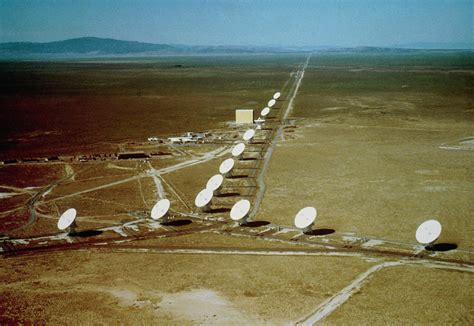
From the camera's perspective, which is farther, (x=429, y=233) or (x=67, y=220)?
(x=67, y=220)

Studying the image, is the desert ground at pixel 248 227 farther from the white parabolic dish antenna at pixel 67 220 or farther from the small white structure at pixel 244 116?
the small white structure at pixel 244 116

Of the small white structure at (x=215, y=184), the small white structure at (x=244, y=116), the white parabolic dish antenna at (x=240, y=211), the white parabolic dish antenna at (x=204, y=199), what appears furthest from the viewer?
the small white structure at (x=244, y=116)

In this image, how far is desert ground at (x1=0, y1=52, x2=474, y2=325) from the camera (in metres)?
27.2

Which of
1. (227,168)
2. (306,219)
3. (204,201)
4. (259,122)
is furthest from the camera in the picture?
(259,122)

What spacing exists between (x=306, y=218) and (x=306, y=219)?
4.6 inches

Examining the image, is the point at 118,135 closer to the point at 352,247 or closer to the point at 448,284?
the point at 352,247

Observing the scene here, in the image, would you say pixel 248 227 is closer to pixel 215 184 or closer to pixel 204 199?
pixel 204 199

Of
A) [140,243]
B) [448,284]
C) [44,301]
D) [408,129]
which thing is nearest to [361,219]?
[448,284]

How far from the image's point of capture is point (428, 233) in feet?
108

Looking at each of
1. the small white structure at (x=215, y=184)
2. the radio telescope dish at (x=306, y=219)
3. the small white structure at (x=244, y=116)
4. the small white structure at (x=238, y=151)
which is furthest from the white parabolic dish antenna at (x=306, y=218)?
the small white structure at (x=244, y=116)

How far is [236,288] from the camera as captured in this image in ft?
95.3

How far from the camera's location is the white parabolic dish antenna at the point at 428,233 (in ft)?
107

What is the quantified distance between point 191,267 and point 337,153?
1422 inches

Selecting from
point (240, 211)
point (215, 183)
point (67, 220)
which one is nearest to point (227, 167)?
point (215, 183)
